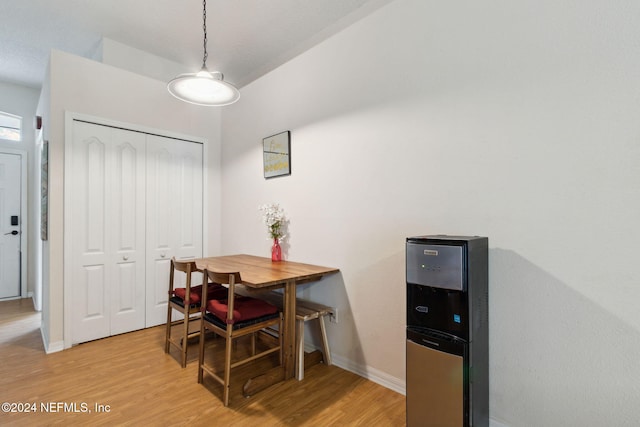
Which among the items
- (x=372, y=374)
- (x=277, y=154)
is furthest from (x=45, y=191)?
(x=372, y=374)

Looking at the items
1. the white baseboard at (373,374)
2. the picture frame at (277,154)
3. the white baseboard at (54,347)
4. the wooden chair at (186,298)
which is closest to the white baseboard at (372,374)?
the white baseboard at (373,374)

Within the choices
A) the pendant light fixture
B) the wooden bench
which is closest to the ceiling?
the pendant light fixture

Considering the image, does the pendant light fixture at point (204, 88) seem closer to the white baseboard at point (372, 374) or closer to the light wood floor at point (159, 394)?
the light wood floor at point (159, 394)

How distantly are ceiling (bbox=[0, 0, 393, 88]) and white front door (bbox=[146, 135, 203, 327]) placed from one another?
109 centimetres

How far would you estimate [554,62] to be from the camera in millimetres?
1573

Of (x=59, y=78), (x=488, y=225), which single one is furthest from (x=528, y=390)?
(x=59, y=78)

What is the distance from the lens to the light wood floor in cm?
188

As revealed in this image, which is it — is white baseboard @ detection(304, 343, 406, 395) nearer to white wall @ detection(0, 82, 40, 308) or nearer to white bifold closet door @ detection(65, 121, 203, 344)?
white bifold closet door @ detection(65, 121, 203, 344)

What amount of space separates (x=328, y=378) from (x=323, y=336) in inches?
12.5

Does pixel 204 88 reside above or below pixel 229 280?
above

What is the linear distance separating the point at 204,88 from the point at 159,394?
7.30 ft

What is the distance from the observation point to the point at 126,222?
3.27 metres

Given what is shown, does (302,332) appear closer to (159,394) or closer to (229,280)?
(229,280)

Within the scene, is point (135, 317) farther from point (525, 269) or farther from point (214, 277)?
point (525, 269)
